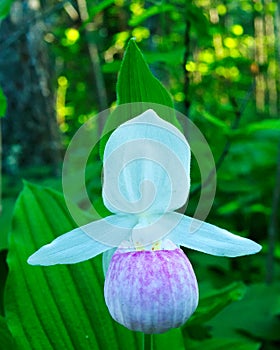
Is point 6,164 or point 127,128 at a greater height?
point 127,128

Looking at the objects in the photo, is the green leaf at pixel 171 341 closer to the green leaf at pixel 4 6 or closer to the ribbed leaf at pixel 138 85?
the ribbed leaf at pixel 138 85

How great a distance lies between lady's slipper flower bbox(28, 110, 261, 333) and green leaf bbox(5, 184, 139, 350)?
0.23 m

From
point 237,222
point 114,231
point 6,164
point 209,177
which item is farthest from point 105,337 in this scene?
point 6,164

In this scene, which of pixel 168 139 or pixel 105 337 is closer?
pixel 168 139

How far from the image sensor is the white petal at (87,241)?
0.85 m

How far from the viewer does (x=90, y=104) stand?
18.6ft

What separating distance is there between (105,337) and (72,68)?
5.37 m

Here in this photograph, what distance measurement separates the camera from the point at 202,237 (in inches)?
34.5

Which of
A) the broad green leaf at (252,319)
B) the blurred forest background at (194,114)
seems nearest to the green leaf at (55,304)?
the blurred forest background at (194,114)

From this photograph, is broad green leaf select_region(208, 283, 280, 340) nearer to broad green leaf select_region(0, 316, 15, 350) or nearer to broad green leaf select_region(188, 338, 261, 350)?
broad green leaf select_region(188, 338, 261, 350)

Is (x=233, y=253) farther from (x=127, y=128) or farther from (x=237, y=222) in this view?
(x=237, y=222)

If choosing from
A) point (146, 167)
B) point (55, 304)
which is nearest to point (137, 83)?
point (146, 167)

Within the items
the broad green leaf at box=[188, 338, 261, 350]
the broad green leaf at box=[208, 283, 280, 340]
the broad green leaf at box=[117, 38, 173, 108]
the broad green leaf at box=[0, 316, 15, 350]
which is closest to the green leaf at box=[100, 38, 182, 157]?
the broad green leaf at box=[117, 38, 173, 108]

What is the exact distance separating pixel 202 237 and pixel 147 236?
99mm
